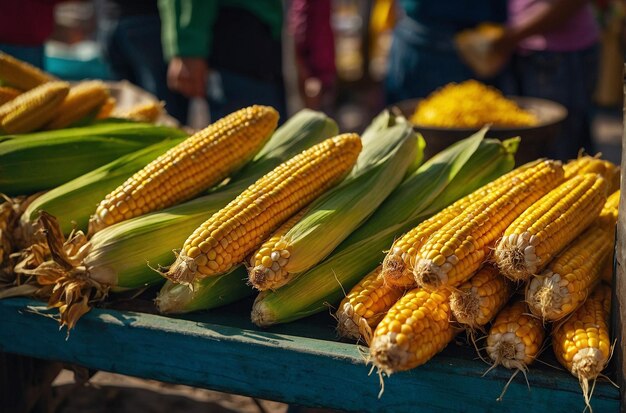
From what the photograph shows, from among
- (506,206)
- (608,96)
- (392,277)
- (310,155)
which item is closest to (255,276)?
(392,277)

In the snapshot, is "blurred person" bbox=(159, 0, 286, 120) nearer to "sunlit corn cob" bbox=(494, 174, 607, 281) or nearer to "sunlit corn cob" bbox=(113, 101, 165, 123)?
"sunlit corn cob" bbox=(113, 101, 165, 123)

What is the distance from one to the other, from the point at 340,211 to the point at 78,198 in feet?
2.65

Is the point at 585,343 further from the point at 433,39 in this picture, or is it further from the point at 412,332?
the point at 433,39

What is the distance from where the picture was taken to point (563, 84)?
418 cm

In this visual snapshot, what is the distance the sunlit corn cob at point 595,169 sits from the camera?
203 cm

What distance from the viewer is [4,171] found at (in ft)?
6.84

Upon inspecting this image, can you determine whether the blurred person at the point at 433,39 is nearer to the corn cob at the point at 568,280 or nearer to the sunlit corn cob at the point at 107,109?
the sunlit corn cob at the point at 107,109

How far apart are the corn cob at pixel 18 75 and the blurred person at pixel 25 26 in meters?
1.41

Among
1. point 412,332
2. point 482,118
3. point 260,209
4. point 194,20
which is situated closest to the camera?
point 412,332

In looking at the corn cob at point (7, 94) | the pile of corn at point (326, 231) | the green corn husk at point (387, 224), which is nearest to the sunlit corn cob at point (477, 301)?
the pile of corn at point (326, 231)

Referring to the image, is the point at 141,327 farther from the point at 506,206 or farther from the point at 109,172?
the point at 506,206

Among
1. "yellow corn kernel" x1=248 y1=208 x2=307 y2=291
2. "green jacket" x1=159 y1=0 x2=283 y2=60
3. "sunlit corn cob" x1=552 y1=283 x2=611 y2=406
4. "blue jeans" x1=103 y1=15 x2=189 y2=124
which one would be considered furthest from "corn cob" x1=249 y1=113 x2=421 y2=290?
"blue jeans" x1=103 y1=15 x2=189 y2=124

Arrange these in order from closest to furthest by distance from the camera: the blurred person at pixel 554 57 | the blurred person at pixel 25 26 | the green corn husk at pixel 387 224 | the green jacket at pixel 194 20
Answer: the green corn husk at pixel 387 224
the green jacket at pixel 194 20
the blurred person at pixel 25 26
the blurred person at pixel 554 57

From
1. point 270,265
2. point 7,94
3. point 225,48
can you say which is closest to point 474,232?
point 270,265
